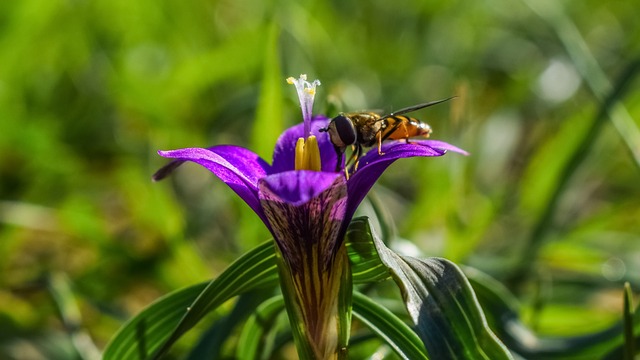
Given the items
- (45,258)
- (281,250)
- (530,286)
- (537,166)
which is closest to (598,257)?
(530,286)

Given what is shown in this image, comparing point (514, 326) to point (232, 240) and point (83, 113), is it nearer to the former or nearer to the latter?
point (232, 240)

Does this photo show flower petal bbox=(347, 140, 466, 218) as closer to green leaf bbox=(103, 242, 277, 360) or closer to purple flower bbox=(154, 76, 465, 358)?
purple flower bbox=(154, 76, 465, 358)

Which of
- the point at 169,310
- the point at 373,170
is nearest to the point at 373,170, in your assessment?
the point at 373,170

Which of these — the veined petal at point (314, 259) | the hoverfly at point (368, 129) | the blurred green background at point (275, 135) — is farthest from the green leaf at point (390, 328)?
the blurred green background at point (275, 135)

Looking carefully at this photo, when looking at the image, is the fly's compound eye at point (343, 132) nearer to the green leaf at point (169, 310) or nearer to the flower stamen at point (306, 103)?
the flower stamen at point (306, 103)

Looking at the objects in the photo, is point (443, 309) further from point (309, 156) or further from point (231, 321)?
point (231, 321)
